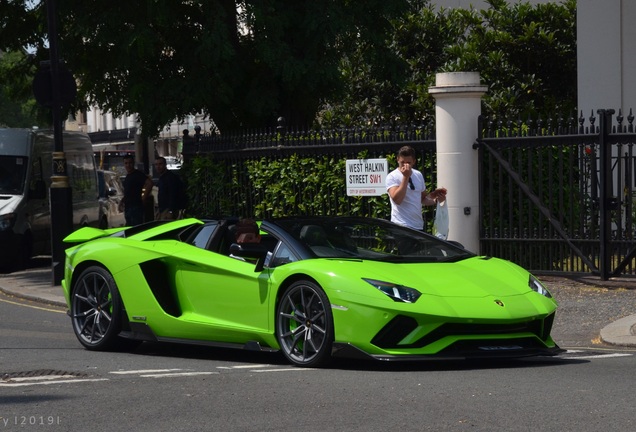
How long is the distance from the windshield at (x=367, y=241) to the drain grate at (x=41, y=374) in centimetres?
204

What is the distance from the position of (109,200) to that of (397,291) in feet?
64.6

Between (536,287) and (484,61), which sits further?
(484,61)

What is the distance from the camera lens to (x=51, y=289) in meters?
17.4

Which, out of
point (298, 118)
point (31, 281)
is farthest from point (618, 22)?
point (31, 281)

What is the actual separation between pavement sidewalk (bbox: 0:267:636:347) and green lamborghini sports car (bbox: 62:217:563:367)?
1632 mm

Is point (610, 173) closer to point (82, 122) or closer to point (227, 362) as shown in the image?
point (227, 362)

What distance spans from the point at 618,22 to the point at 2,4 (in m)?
11.2

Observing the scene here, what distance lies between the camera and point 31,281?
741 inches

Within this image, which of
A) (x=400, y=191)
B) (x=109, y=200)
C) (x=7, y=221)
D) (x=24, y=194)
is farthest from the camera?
(x=109, y=200)

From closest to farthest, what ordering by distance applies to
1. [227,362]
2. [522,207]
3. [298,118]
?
[227,362]
[522,207]
[298,118]

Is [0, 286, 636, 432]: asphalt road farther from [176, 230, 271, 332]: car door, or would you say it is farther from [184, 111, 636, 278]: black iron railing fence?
[184, 111, 636, 278]: black iron railing fence

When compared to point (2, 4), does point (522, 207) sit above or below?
below

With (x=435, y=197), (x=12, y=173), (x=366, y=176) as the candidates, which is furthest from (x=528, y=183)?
(x=12, y=173)

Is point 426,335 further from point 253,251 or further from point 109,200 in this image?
point 109,200
